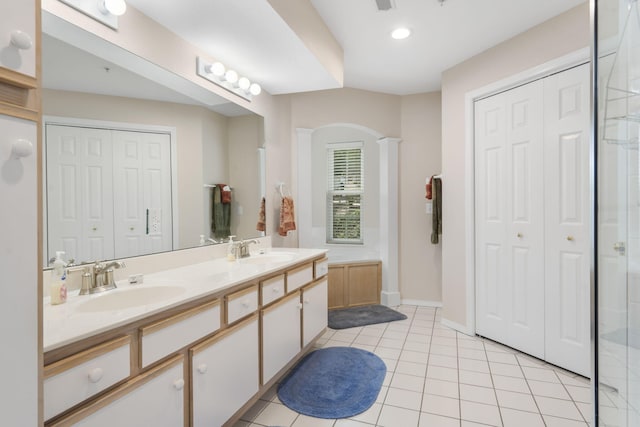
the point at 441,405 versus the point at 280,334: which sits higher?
the point at 280,334

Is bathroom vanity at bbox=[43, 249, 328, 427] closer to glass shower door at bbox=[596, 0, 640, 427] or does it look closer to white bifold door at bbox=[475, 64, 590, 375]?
glass shower door at bbox=[596, 0, 640, 427]

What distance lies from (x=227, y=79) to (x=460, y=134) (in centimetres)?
220

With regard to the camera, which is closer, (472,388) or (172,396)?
(172,396)

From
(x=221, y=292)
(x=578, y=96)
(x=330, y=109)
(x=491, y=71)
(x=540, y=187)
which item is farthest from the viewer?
(x=330, y=109)

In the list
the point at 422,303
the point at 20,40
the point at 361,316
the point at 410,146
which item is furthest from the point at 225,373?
the point at 410,146

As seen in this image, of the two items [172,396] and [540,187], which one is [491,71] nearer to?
[540,187]

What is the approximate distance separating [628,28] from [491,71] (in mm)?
1798

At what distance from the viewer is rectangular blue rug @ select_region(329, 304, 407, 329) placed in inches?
139

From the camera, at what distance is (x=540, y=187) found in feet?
8.64

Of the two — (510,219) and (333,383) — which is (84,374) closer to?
(333,383)

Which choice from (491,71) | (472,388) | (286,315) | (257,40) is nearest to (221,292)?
(286,315)

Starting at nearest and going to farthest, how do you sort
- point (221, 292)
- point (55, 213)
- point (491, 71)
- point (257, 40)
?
point (55, 213) < point (221, 292) < point (257, 40) < point (491, 71)

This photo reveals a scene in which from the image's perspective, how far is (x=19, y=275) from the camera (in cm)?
78

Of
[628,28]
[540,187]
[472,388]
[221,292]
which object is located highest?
[628,28]
